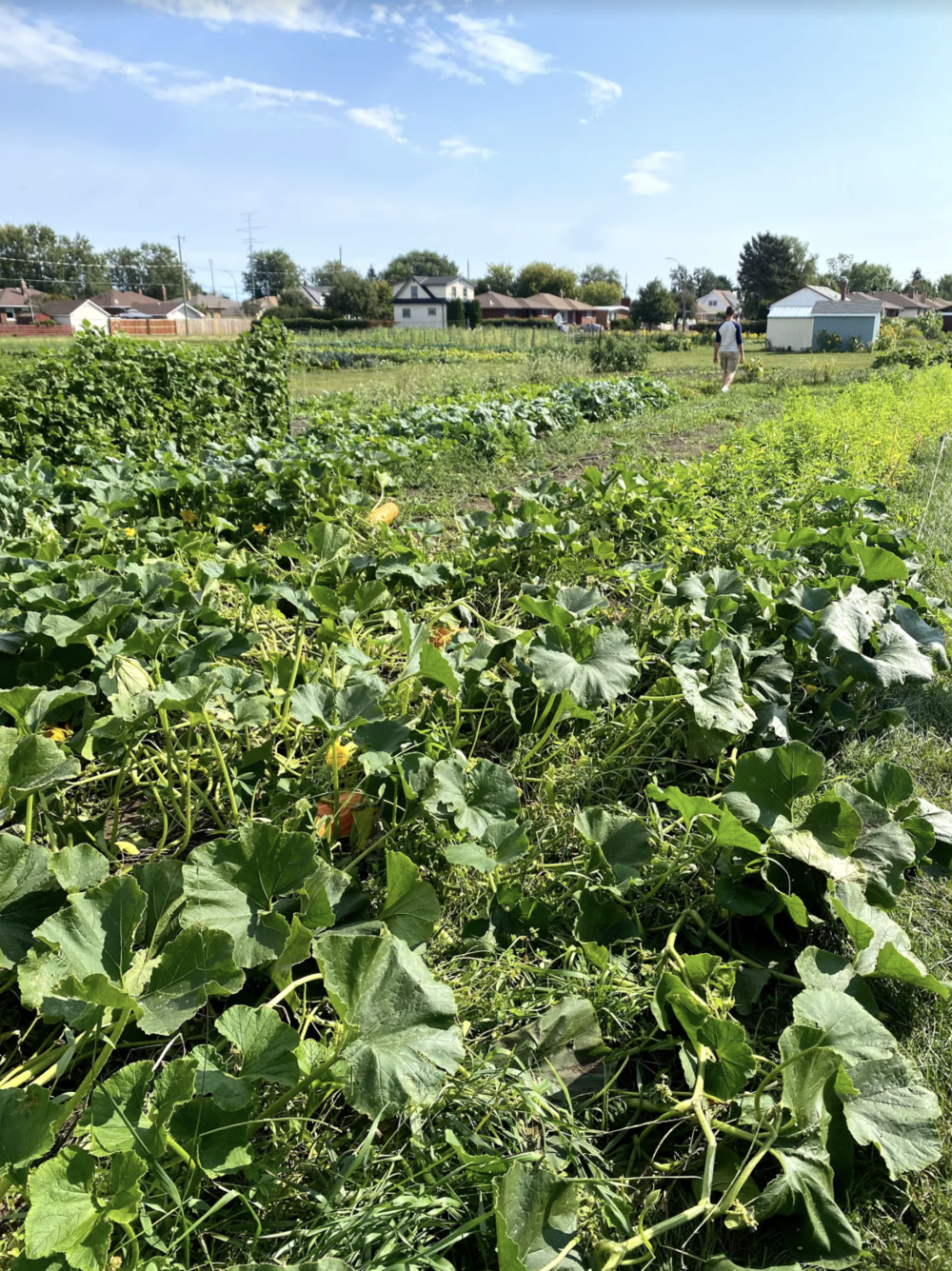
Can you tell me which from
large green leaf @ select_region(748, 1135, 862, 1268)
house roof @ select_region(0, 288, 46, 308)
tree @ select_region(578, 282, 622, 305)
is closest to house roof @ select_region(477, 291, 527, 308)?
tree @ select_region(578, 282, 622, 305)

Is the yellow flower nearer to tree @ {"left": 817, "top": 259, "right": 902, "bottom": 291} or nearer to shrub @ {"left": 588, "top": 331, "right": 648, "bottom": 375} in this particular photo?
shrub @ {"left": 588, "top": 331, "right": 648, "bottom": 375}

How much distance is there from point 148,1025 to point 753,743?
1893 mm

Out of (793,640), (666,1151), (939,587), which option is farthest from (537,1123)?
(939,587)

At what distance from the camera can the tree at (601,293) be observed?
99.5 metres

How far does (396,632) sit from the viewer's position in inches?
122

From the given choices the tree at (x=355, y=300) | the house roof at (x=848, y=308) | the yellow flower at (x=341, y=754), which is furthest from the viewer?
the tree at (x=355, y=300)

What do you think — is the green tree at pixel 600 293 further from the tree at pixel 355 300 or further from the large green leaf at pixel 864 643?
the large green leaf at pixel 864 643

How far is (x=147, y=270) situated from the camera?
10138cm

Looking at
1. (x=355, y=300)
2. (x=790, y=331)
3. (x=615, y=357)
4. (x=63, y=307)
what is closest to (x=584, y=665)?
(x=615, y=357)

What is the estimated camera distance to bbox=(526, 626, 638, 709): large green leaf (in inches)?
81.0

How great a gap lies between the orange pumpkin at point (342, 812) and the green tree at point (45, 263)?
104650 millimetres

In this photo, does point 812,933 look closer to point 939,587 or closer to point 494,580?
point 494,580

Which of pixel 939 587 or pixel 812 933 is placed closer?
pixel 812 933

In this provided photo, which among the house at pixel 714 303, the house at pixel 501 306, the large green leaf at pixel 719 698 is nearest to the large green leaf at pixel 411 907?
the large green leaf at pixel 719 698
